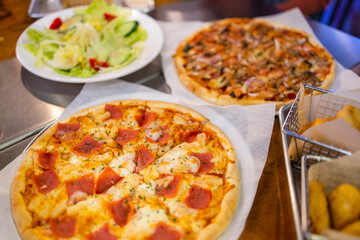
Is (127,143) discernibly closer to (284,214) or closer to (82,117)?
(82,117)

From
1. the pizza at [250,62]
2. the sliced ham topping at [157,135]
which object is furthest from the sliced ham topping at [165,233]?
the pizza at [250,62]

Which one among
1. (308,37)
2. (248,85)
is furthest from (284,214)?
(308,37)

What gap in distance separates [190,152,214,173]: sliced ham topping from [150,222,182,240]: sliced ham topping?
1.82 ft

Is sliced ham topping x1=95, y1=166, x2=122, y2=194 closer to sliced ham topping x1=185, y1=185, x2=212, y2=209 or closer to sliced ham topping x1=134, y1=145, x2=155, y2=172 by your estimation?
sliced ham topping x1=134, y1=145, x2=155, y2=172

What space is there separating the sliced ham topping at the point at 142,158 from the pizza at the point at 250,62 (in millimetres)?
1044

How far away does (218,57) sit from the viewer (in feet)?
13.1

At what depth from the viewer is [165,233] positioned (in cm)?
202

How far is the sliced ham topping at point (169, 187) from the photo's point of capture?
7.48ft

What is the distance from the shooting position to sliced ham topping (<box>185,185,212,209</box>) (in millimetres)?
2217

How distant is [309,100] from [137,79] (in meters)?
1.98

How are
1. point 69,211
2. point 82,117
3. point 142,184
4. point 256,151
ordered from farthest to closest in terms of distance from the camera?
point 82,117 → point 256,151 → point 142,184 → point 69,211

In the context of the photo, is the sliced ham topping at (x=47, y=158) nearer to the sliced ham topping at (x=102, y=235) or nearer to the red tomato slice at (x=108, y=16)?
the sliced ham topping at (x=102, y=235)

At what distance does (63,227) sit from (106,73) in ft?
5.93

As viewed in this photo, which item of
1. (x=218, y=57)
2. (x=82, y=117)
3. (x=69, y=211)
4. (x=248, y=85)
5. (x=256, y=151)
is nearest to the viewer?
(x=69, y=211)
